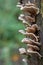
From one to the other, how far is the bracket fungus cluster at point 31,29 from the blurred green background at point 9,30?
1.59 meters

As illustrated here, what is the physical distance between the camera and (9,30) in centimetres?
335

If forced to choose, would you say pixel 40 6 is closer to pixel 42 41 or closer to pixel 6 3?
pixel 42 41

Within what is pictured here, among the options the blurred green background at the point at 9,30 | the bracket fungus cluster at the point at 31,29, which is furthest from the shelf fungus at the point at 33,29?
the blurred green background at the point at 9,30

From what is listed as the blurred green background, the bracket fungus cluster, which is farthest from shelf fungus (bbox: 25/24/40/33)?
the blurred green background

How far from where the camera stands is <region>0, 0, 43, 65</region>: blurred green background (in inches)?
132

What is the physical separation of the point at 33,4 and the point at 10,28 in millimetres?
1732

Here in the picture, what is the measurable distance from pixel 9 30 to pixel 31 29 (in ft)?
5.97

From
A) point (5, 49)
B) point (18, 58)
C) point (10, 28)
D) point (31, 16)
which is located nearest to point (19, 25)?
point (10, 28)

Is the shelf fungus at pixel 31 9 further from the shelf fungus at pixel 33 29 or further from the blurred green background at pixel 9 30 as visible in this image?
the blurred green background at pixel 9 30

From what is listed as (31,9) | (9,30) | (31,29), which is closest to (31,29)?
(31,29)

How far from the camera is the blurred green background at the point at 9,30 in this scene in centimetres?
336

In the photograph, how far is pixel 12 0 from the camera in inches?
148

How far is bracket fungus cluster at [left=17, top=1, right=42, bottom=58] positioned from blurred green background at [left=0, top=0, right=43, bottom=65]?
159cm

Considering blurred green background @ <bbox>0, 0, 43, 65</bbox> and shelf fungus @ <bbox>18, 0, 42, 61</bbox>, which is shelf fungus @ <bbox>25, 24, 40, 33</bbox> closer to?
shelf fungus @ <bbox>18, 0, 42, 61</bbox>
